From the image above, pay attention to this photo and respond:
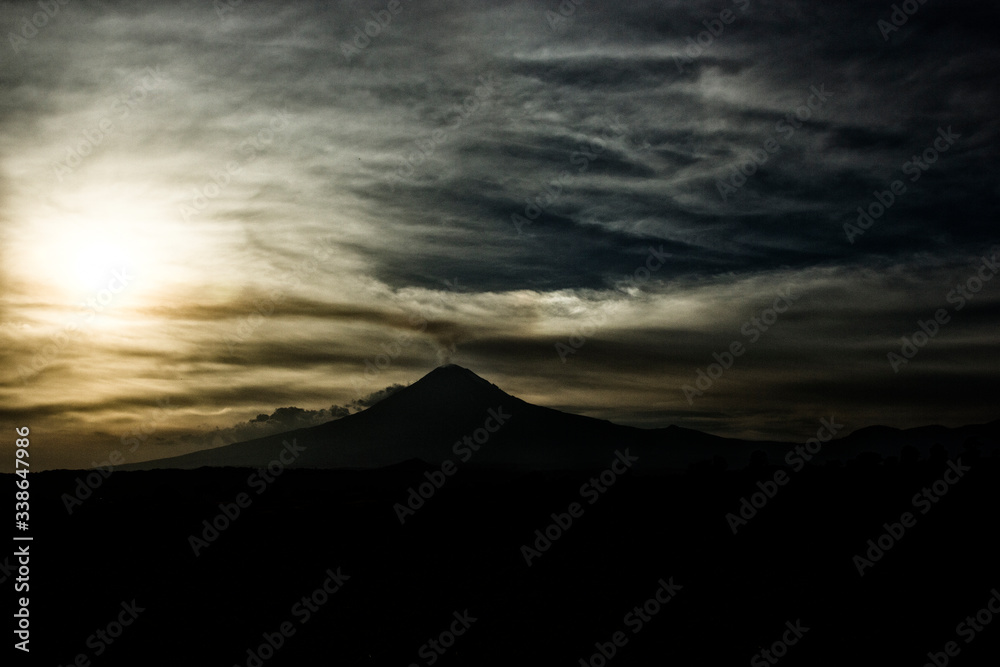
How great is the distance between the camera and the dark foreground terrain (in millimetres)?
20750

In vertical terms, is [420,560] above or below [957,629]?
below

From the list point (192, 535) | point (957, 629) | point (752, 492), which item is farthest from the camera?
point (752, 492)

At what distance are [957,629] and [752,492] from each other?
2343cm

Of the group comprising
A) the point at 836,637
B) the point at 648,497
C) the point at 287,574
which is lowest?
the point at 648,497

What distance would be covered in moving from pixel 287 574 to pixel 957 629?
2478 centimetres

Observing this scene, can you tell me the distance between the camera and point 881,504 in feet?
131

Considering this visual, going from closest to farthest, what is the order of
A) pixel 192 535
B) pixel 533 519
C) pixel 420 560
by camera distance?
pixel 420 560
pixel 192 535
pixel 533 519

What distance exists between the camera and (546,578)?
94.2 feet

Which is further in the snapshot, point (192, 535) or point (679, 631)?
point (192, 535)

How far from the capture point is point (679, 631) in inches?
864

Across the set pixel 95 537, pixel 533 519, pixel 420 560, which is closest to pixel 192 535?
pixel 95 537

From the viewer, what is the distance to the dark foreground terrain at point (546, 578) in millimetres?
20750

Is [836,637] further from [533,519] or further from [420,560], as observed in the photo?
[533,519]

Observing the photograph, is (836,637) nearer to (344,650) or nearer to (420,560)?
(344,650)
